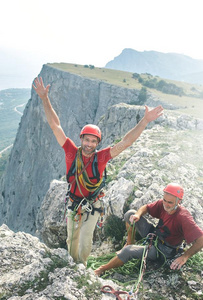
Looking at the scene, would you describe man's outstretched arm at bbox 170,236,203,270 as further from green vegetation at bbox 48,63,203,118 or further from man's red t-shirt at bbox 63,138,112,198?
green vegetation at bbox 48,63,203,118

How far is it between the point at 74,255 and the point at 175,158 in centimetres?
771

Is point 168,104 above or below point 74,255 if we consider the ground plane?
above

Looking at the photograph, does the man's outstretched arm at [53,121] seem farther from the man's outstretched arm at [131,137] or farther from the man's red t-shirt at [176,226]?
the man's red t-shirt at [176,226]

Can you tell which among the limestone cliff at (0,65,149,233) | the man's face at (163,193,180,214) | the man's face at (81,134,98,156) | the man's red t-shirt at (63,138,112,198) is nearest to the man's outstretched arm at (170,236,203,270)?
the man's face at (163,193,180,214)

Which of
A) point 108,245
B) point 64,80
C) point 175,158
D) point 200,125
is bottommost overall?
point 108,245

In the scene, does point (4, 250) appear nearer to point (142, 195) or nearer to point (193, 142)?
point (142, 195)

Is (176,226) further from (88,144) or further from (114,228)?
(88,144)

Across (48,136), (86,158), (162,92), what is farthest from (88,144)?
(162,92)

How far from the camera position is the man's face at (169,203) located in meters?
5.03

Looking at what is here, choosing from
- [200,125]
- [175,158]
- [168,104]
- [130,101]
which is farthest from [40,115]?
[175,158]

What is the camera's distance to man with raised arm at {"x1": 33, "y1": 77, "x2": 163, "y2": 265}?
476 centimetres

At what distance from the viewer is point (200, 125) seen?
59.8ft

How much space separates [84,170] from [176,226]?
2.52 m

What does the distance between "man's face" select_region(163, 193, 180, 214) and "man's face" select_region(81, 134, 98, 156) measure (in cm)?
203
